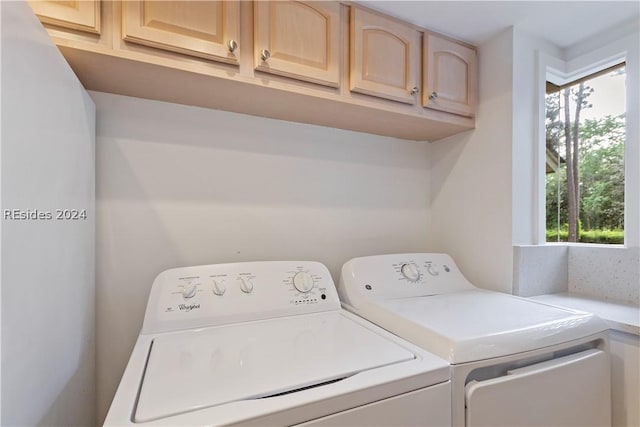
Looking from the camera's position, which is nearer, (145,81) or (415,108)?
(145,81)

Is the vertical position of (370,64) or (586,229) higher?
(370,64)

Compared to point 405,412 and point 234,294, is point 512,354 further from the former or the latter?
point 234,294

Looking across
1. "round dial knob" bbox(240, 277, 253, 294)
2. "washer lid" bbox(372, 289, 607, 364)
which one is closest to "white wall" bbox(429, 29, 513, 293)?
"washer lid" bbox(372, 289, 607, 364)

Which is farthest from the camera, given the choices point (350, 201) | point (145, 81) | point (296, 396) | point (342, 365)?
point (350, 201)

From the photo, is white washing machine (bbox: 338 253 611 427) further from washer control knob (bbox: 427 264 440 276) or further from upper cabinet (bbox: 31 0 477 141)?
upper cabinet (bbox: 31 0 477 141)

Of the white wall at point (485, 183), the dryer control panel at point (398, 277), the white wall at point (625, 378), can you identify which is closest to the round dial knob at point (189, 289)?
the dryer control panel at point (398, 277)

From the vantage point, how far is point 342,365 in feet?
2.39

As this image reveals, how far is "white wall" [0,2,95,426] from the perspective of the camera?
0.52 metres

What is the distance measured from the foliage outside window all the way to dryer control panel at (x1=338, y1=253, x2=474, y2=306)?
0.61 m

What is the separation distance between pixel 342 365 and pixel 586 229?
1.53 metres

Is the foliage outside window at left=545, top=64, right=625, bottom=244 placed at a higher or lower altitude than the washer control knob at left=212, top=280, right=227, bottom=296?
higher

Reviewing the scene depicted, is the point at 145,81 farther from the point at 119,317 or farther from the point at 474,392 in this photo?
the point at 474,392

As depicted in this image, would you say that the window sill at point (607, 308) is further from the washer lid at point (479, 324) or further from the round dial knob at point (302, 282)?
the round dial knob at point (302, 282)

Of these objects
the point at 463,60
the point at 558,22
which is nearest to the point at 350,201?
the point at 463,60
